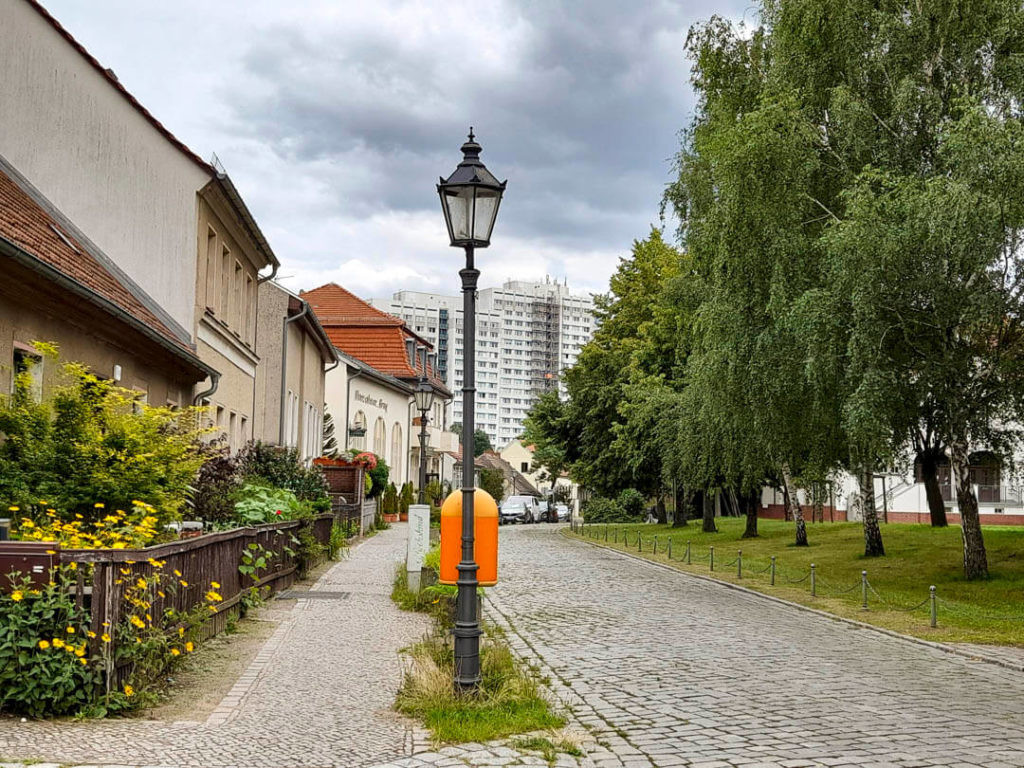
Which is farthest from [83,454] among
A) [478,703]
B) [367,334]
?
A: [367,334]

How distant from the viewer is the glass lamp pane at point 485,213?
8945 millimetres

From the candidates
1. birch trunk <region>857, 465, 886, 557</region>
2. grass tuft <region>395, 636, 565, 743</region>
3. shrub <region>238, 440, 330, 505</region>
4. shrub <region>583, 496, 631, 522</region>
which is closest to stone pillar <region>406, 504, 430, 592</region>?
shrub <region>238, 440, 330, 505</region>

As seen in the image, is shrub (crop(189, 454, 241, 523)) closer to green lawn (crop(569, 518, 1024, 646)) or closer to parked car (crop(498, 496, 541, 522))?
green lawn (crop(569, 518, 1024, 646))

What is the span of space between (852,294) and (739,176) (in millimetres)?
3448

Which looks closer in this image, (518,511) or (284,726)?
(284,726)

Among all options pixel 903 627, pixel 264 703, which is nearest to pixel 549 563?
pixel 903 627

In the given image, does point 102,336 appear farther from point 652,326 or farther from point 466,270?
point 652,326

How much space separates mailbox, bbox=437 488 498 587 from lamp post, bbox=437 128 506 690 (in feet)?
0.52

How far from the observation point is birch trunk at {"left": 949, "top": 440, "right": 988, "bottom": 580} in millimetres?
19391

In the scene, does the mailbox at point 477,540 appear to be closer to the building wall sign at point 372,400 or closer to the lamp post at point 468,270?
the lamp post at point 468,270

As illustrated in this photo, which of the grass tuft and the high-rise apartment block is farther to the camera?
the high-rise apartment block

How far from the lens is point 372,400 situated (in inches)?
2036

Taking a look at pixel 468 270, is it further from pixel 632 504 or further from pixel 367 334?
pixel 632 504

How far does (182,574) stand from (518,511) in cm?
6057
